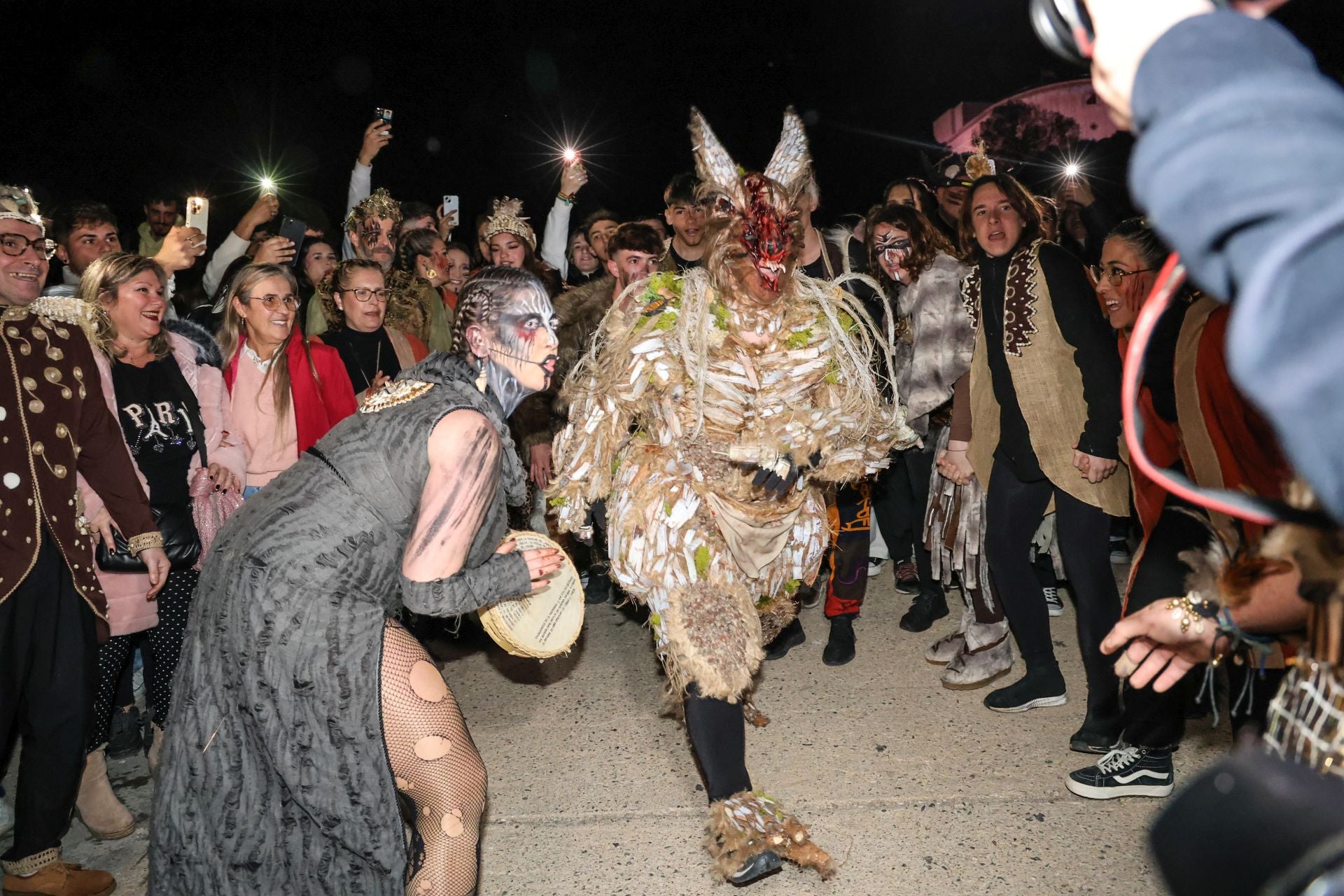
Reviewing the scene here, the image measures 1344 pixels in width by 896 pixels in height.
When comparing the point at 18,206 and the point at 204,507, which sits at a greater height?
the point at 18,206

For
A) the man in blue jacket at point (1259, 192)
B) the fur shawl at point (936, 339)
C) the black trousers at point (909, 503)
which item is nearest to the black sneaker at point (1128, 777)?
the black trousers at point (909, 503)

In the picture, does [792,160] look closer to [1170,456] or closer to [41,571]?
[1170,456]

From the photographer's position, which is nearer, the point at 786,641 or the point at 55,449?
the point at 55,449

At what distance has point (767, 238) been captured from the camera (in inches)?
126

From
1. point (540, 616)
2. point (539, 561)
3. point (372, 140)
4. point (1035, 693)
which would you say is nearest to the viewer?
point (539, 561)

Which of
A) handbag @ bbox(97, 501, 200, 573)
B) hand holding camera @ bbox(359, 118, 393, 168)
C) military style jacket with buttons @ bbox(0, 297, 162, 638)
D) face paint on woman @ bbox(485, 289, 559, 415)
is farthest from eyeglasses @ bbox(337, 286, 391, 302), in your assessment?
face paint on woman @ bbox(485, 289, 559, 415)

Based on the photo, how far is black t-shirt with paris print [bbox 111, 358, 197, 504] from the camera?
3727mm

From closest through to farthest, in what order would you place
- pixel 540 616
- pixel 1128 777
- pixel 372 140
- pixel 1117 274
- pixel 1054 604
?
pixel 540 616, pixel 1128 777, pixel 1117 274, pixel 1054 604, pixel 372 140

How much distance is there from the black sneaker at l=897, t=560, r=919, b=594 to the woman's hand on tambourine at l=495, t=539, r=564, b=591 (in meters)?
3.53

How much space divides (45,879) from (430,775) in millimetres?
1689

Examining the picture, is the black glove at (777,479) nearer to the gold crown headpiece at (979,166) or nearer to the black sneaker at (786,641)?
the black sneaker at (786,641)

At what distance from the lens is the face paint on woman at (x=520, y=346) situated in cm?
256

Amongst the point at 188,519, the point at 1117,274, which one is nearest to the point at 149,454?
the point at 188,519

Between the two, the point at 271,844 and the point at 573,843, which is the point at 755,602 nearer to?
the point at 573,843
